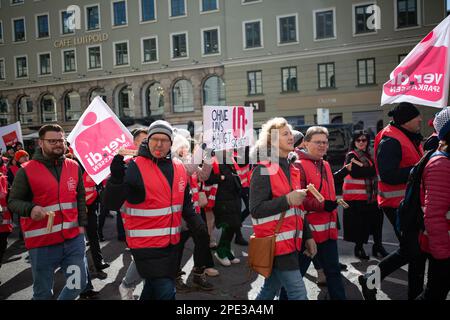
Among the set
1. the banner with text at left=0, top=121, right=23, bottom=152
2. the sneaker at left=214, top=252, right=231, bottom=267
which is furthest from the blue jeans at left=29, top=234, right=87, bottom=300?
the banner with text at left=0, top=121, right=23, bottom=152

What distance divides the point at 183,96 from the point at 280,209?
28.4m

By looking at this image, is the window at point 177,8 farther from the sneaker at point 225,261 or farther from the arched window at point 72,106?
the sneaker at point 225,261

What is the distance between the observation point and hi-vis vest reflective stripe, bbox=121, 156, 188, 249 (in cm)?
320

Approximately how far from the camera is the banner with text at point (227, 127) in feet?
20.2

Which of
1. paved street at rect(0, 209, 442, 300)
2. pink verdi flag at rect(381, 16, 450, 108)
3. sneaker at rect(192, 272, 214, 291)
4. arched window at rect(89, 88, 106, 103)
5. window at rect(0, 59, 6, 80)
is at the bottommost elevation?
paved street at rect(0, 209, 442, 300)

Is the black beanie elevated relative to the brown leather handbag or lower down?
elevated

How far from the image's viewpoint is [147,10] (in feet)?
101

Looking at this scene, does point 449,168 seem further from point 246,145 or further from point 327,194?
point 246,145

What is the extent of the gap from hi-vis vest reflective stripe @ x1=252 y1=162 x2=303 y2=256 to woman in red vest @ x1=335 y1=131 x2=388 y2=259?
2.73 metres

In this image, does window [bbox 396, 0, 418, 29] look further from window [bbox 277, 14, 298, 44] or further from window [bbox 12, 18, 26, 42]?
window [bbox 12, 18, 26, 42]

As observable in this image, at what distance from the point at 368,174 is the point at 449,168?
313cm

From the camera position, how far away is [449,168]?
283cm

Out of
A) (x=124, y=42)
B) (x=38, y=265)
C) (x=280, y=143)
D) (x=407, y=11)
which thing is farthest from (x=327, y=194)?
(x=124, y=42)

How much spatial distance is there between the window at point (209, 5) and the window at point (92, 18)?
868 centimetres
